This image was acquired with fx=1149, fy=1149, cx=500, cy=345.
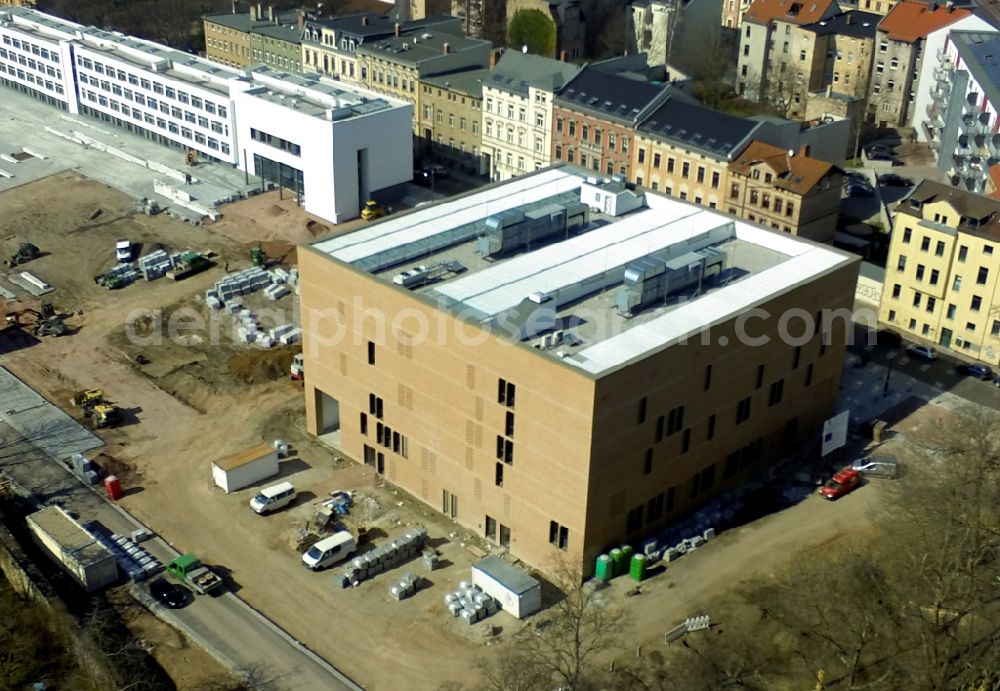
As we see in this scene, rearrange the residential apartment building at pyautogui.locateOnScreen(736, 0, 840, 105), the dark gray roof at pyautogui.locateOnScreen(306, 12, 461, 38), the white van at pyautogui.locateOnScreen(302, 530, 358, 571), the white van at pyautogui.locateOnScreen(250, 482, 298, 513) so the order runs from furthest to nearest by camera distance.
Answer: the residential apartment building at pyautogui.locateOnScreen(736, 0, 840, 105) → the dark gray roof at pyautogui.locateOnScreen(306, 12, 461, 38) → the white van at pyautogui.locateOnScreen(250, 482, 298, 513) → the white van at pyautogui.locateOnScreen(302, 530, 358, 571)

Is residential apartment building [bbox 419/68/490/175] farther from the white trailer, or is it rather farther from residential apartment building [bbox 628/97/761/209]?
the white trailer

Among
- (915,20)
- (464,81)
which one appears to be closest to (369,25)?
(464,81)

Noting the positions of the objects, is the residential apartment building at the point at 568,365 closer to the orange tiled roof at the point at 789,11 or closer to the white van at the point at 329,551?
the white van at the point at 329,551

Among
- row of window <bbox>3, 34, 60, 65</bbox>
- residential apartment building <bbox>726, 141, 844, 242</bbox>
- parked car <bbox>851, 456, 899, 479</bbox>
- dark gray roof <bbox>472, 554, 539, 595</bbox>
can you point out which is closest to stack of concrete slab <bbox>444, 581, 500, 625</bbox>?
dark gray roof <bbox>472, 554, 539, 595</bbox>

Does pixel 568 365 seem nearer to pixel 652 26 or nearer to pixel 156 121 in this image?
pixel 156 121

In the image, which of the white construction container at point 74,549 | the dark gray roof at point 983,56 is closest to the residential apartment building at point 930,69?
the dark gray roof at point 983,56

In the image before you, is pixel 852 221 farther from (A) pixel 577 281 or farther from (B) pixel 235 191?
(B) pixel 235 191

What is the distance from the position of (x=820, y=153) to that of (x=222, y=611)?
72.3m

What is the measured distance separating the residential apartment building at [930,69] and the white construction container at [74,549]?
96.0m

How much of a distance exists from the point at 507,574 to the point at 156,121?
82912 mm

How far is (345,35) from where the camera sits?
12912 centimetres

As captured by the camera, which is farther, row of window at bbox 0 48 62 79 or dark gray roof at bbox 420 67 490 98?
row of window at bbox 0 48 62 79

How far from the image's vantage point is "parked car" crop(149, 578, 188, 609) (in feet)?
197

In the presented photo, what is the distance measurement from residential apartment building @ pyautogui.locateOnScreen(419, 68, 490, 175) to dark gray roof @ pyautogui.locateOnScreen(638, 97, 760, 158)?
2175cm
